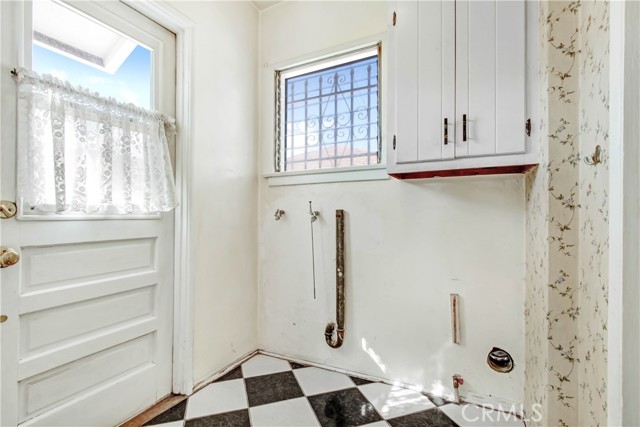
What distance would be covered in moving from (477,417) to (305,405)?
0.87 meters

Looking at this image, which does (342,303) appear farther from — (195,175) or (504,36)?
(504,36)

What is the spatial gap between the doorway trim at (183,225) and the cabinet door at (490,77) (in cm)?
143

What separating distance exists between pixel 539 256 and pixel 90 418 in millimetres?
2099

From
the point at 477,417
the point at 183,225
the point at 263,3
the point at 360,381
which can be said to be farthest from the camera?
the point at 263,3

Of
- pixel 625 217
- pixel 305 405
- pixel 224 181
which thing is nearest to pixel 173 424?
pixel 305 405

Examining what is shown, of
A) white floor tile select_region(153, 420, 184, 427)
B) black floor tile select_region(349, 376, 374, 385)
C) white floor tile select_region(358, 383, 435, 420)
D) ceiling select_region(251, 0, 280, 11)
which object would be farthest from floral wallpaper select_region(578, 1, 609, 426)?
ceiling select_region(251, 0, 280, 11)

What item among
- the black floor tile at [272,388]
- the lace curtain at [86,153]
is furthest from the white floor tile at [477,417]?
the lace curtain at [86,153]

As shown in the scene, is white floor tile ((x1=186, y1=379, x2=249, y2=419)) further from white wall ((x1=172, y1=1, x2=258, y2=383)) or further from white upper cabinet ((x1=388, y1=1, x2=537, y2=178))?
white upper cabinet ((x1=388, y1=1, x2=537, y2=178))

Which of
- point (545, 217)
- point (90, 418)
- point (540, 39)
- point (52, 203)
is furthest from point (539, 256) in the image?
point (90, 418)

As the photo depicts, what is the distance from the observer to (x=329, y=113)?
2.09 metres

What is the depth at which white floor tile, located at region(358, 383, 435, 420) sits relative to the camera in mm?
1552

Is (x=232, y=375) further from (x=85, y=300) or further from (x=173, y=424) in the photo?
(x=85, y=300)

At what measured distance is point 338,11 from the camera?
1.99 m

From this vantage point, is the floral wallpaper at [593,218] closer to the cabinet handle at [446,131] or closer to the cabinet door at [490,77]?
the cabinet door at [490,77]
